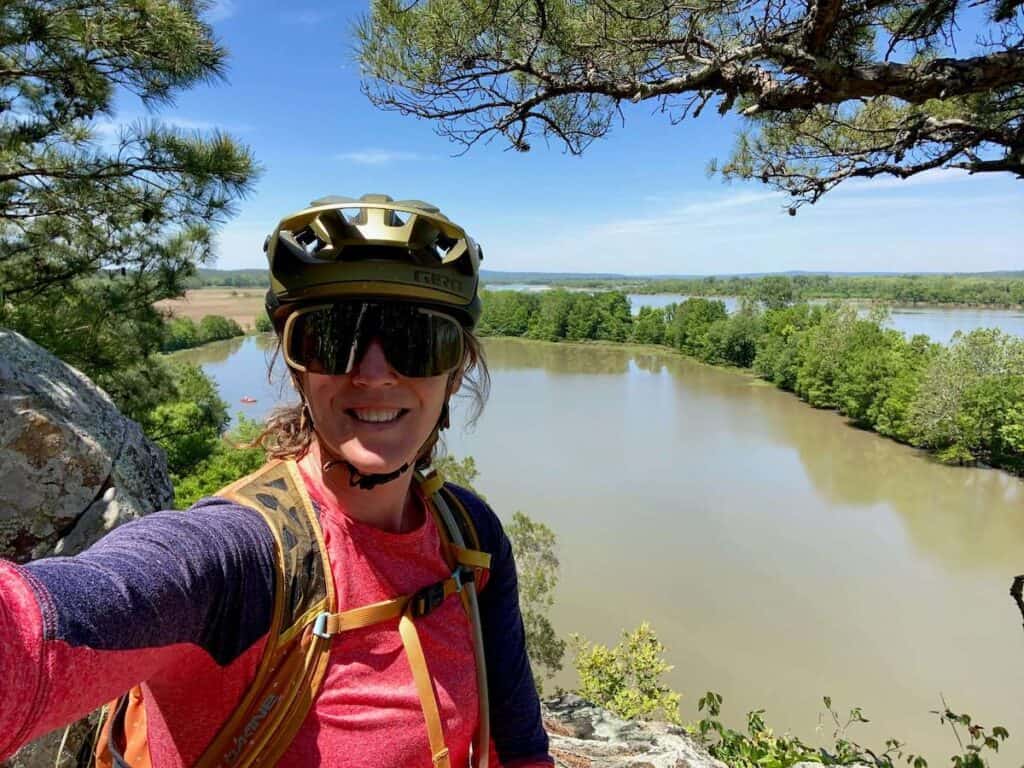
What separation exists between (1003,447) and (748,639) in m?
13.3

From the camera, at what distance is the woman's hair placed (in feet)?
2.83

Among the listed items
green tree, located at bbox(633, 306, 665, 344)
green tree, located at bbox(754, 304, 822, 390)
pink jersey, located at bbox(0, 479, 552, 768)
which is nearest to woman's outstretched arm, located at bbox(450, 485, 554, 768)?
pink jersey, located at bbox(0, 479, 552, 768)

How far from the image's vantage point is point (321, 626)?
683 millimetres

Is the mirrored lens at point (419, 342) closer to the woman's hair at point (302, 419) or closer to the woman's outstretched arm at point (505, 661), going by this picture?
the woman's hair at point (302, 419)

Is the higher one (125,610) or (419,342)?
(419,342)

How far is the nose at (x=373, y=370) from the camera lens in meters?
0.82

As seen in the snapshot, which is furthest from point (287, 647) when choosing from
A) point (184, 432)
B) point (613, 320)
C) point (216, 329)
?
point (613, 320)

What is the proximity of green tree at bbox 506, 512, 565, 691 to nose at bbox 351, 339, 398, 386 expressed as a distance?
6455 mm

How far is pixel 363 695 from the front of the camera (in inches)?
27.9

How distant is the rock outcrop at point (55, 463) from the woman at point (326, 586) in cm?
112

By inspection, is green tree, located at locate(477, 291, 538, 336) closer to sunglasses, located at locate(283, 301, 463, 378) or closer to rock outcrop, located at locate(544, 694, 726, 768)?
rock outcrop, located at locate(544, 694, 726, 768)

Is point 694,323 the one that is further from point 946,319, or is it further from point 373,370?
point 373,370

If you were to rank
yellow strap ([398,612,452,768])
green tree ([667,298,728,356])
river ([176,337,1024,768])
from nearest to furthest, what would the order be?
yellow strap ([398,612,452,768])
river ([176,337,1024,768])
green tree ([667,298,728,356])

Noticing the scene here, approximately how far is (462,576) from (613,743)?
1719 mm
